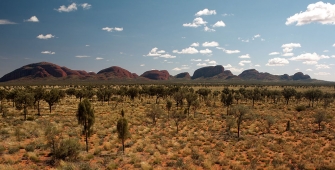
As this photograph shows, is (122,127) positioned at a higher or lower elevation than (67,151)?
higher

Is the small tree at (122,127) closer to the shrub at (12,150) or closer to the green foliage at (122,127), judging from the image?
the green foliage at (122,127)

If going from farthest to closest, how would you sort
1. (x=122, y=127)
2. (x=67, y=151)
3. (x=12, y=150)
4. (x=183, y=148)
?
(x=183, y=148), (x=122, y=127), (x=12, y=150), (x=67, y=151)

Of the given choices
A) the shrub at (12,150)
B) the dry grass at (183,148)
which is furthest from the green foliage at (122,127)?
the shrub at (12,150)

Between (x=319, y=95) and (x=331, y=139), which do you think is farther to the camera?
(x=319, y=95)

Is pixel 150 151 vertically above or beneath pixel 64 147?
beneath

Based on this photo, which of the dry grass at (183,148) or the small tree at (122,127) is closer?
the dry grass at (183,148)

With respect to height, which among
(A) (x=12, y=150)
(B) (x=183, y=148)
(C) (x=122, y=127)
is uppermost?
Answer: (C) (x=122, y=127)

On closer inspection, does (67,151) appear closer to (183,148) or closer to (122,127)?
(122,127)

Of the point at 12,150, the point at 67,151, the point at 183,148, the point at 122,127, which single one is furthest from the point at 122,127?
the point at 12,150

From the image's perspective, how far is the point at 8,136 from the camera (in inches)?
1047

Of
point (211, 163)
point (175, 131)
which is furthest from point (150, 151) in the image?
point (175, 131)

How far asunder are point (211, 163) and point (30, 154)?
17.2 metres

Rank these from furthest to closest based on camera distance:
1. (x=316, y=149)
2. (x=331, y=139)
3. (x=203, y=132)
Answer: (x=203, y=132) → (x=331, y=139) → (x=316, y=149)

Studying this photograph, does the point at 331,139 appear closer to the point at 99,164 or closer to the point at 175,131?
the point at 175,131
